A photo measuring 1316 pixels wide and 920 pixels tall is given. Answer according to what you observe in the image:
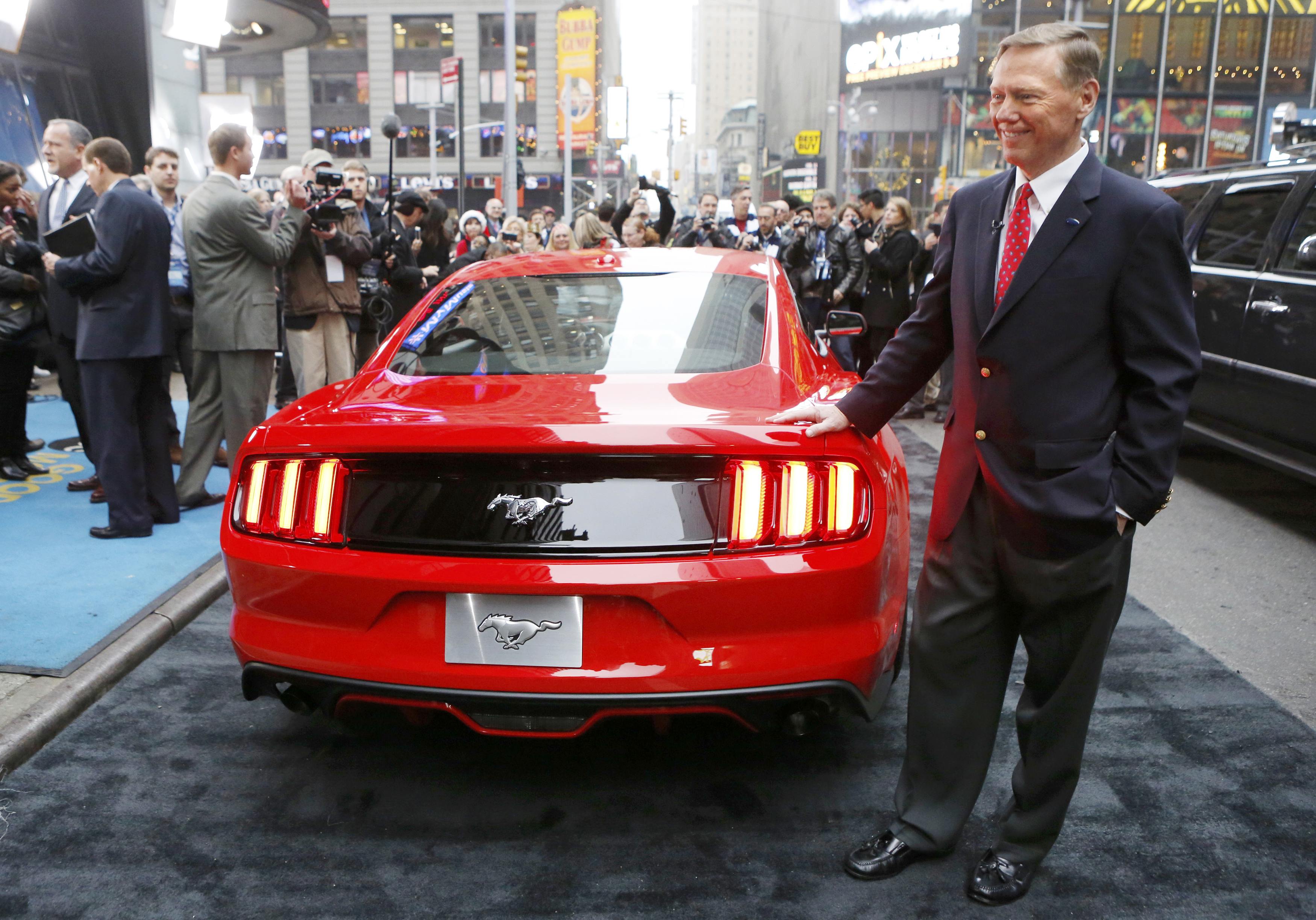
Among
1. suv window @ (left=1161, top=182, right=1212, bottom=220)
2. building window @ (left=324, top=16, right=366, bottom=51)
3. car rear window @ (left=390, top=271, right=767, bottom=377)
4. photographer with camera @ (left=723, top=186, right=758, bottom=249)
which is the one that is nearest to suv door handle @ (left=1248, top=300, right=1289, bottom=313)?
suv window @ (left=1161, top=182, right=1212, bottom=220)

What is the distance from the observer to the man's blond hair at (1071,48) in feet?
7.25

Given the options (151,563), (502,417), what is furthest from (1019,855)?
(151,563)

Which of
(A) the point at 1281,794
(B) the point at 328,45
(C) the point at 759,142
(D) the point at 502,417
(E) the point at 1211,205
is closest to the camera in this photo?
(D) the point at 502,417

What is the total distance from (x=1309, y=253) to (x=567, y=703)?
15.5 feet

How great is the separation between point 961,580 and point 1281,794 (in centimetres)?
130

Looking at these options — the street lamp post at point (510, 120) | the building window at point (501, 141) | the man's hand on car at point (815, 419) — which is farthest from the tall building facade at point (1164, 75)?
the man's hand on car at point (815, 419)

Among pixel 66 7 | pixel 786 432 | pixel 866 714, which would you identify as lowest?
pixel 866 714

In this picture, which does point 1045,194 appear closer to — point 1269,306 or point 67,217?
point 1269,306

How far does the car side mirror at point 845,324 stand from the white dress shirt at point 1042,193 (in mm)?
1944

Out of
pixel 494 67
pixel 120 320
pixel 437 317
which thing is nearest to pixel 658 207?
pixel 120 320

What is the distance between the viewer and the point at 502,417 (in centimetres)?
271

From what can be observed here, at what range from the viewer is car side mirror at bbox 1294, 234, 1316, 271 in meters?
5.48

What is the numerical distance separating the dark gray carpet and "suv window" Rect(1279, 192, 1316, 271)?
3.22 m

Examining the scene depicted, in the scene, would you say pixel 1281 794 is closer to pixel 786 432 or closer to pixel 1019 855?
pixel 1019 855
